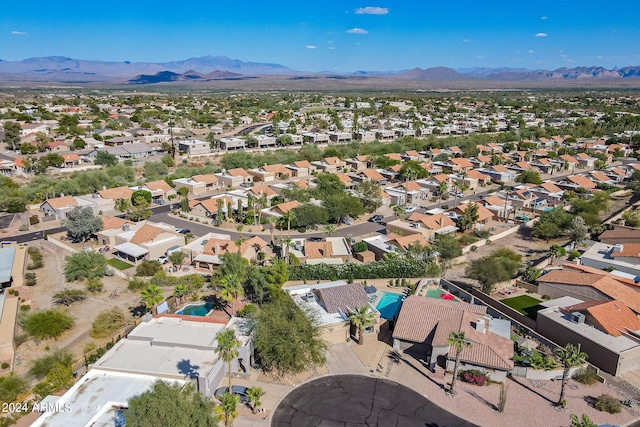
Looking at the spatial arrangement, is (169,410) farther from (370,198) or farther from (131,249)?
(370,198)

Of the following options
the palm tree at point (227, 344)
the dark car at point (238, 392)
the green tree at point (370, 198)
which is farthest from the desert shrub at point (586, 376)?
the green tree at point (370, 198)

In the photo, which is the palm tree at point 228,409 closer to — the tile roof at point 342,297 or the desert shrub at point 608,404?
the tile roof at point 342,297

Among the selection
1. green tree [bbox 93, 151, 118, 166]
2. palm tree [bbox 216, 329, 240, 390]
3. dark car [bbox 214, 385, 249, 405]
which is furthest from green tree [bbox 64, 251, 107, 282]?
green tree [bbox 93, 151, 118, 166]

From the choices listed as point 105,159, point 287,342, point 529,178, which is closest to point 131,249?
point 287,342

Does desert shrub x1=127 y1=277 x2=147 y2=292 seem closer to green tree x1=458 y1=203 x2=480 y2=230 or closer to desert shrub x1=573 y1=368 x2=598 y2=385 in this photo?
desert shrub x1=573 y1=368 x2=598 y2=385

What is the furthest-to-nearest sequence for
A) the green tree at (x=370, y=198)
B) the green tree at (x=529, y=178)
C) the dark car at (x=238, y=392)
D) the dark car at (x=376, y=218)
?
the green tree at (x=529, y=178)
the green tree at (x=370, y=198)
the dark car at (x=376, y=218)
the dark car at (x=238, y=392)

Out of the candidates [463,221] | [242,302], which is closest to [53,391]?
[242,302]
